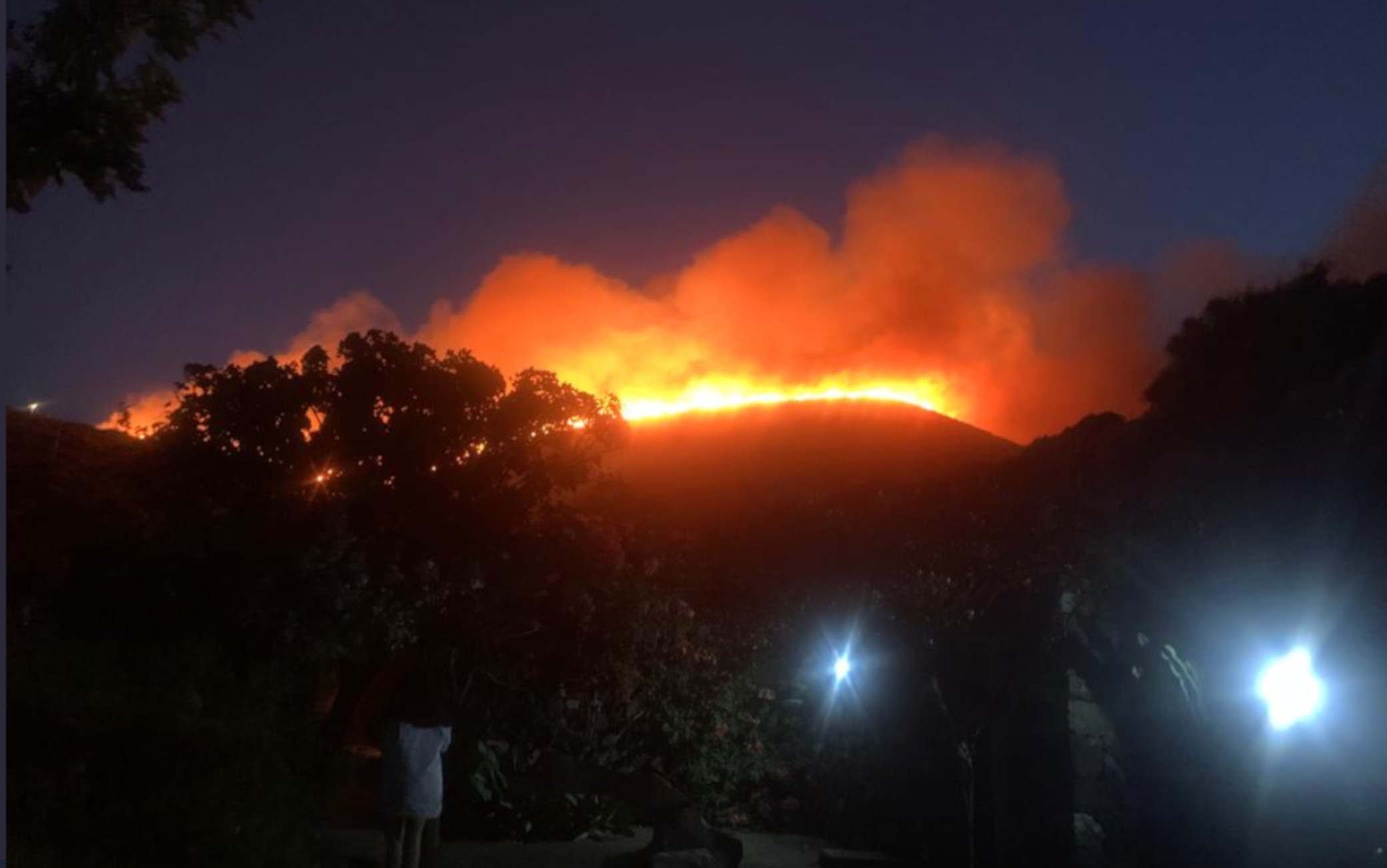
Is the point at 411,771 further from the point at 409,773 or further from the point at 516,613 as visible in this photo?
the point at 516,613

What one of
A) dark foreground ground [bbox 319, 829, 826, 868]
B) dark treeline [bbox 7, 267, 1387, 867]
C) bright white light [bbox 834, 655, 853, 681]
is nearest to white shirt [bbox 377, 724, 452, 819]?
dark treeline [bbox 7, 267, 1387, 867]

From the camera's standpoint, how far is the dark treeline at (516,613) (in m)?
9.48

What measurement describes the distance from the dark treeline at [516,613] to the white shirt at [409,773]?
90cm

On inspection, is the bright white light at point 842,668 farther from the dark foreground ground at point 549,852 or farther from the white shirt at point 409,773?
the white shirt at point 409,773

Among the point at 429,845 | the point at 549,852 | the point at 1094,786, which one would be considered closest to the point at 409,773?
the point at 429,845

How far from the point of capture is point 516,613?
48.6ft

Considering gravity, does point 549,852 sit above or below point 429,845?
below

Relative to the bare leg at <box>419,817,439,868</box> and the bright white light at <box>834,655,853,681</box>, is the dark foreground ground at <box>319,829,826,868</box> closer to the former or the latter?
the bare leg at <box>419,817,439,868</box>

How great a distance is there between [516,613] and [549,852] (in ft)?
9.77

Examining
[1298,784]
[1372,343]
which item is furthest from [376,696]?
[1372,343]

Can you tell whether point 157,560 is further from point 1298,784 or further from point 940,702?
point 1298,784

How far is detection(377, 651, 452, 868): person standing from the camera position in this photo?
9.95 metres

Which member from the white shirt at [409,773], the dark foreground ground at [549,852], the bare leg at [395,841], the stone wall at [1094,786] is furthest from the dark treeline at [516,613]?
the white shirt at [409,773]

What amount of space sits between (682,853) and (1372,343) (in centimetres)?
2137
